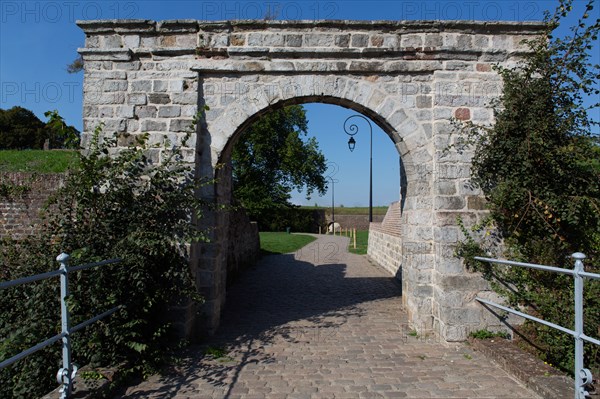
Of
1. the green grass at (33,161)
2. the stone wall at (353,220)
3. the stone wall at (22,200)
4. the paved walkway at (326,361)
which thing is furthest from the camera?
the stone wall at (353,220)

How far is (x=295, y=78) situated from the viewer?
5.60 m

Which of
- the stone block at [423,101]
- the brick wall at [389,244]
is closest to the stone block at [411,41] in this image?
the stone block at [423,101]

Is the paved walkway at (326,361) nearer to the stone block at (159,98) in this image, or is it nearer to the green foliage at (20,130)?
the stone block at (159,98)

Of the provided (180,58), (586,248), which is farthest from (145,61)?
(586,248)

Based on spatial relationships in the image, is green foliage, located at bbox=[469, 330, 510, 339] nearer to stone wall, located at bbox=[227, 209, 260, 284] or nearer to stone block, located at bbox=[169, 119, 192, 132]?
stone block, located at bbox=[169, 119, 192, 132]

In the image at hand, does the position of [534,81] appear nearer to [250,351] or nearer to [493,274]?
[493,274]

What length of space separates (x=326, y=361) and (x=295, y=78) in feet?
11.6

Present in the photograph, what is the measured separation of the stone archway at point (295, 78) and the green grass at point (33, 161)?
1046 centimetres

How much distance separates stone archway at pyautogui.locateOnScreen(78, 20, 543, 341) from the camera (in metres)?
5.50

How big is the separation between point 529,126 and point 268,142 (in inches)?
1157

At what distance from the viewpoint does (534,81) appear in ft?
16.6

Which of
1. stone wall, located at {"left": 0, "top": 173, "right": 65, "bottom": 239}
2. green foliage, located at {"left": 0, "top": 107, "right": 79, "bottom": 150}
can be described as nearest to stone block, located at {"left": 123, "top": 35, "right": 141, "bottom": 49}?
stone wall, located at {"left": 0, "top": 173, "right": 65, "bottom": 239}

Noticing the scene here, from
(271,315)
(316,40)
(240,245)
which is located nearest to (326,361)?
(271,315)

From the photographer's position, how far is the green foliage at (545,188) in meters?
4.82
